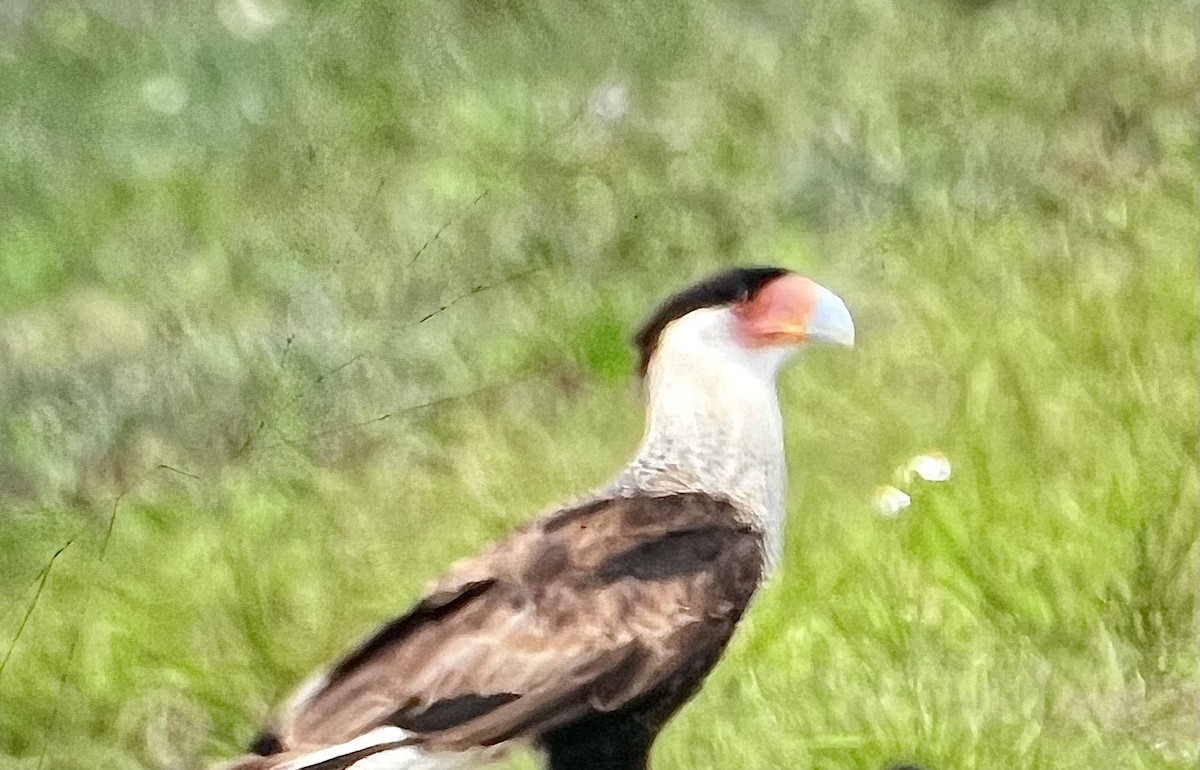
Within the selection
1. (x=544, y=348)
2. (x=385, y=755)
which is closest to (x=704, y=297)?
(x=544, y=348)

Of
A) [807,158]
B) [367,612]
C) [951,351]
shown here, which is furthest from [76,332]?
[951,351]

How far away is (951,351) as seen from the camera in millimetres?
1191

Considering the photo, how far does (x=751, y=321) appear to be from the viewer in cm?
110

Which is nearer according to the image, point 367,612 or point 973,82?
point 367,612

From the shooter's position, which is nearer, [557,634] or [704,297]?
[557,634]

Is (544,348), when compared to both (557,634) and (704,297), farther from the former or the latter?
(557,634)

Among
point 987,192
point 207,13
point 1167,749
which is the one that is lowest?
point 1167,749

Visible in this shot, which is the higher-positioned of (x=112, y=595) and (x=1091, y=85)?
(x=1091, y=85)

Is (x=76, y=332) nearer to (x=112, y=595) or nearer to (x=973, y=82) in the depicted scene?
(x=112, y=595)

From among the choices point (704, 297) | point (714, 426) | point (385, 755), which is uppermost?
point (704, 297)

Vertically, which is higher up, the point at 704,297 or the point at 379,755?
the point at 704,297

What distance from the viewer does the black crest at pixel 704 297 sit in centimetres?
111

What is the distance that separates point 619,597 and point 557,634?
0.17ft

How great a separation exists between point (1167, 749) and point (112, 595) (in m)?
0.92
